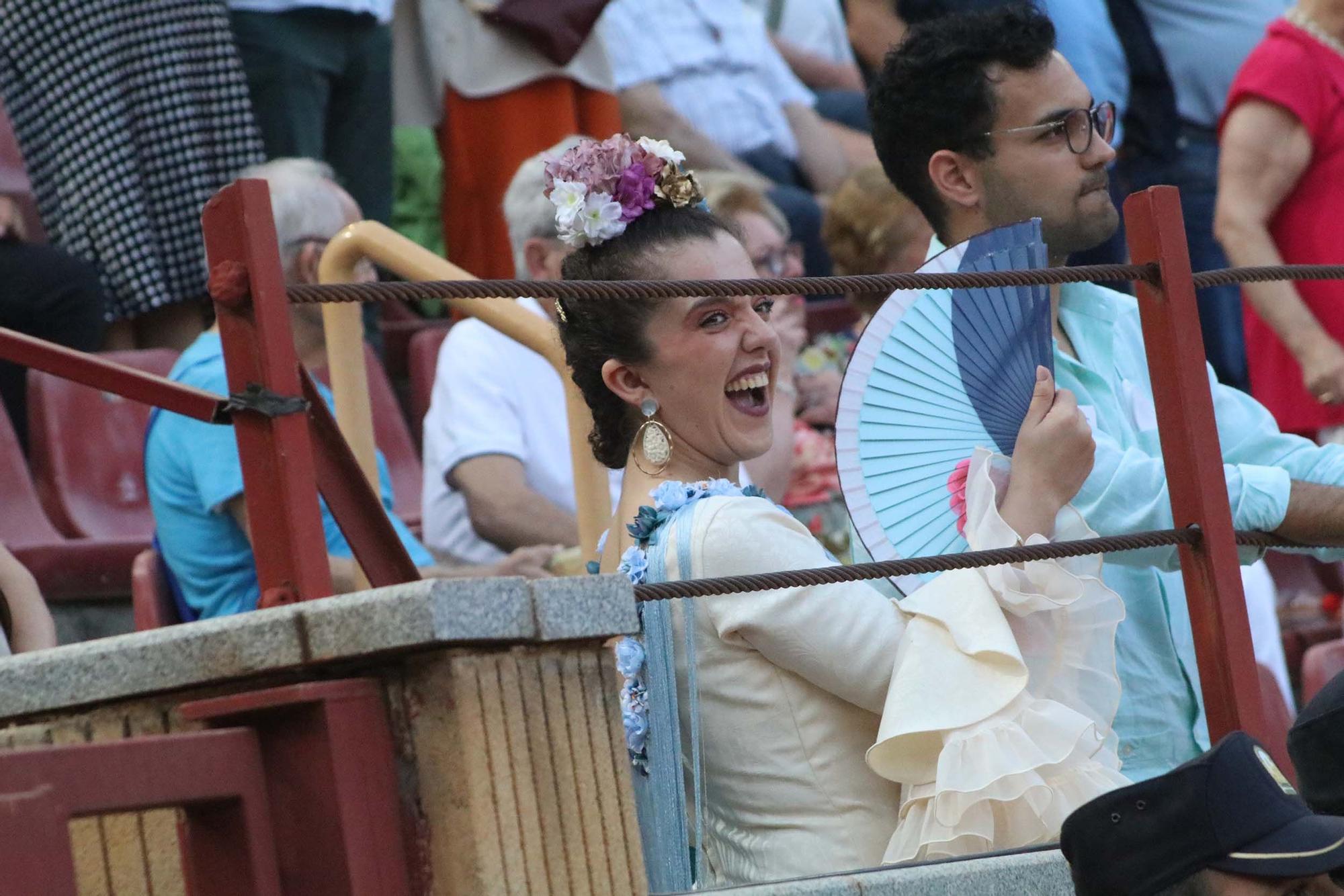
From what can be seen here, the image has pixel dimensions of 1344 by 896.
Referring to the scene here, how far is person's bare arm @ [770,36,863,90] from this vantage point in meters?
8.75

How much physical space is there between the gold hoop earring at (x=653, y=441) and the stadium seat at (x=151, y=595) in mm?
1395

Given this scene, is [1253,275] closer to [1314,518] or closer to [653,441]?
Result: [1314,518]

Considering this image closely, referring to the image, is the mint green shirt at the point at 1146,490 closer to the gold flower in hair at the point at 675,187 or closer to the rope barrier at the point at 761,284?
the rope barrier at the point at 761,284

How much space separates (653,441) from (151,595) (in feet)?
4.95

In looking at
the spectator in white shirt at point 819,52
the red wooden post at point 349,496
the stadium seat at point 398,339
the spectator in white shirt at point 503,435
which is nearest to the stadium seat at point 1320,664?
the spectator in white shirt at point 503,435

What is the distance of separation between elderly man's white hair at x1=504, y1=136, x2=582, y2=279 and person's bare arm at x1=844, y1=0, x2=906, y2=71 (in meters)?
1.43

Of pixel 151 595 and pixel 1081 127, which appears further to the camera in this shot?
pixel 151 595

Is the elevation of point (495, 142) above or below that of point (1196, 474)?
above

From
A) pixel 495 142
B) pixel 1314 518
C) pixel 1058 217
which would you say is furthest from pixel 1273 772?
pixel 495 142

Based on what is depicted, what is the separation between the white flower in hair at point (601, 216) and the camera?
9.75ft

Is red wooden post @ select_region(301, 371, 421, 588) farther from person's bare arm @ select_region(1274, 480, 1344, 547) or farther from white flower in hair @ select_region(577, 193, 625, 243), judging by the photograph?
person's bare arm @ select_region(1274, 480, 1344, 547)

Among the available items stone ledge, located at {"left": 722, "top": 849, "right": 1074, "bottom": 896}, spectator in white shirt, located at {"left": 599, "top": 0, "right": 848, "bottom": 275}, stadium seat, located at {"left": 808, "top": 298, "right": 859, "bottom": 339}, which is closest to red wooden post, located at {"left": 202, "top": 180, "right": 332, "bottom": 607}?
stone ledge, located at {"left": 722, "top": 849, "right": 1074, "bottom": 896}

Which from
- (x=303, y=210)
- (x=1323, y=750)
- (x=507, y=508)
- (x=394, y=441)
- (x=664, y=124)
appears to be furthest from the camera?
(x=664, y=124)

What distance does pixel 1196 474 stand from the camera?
2660 mm
